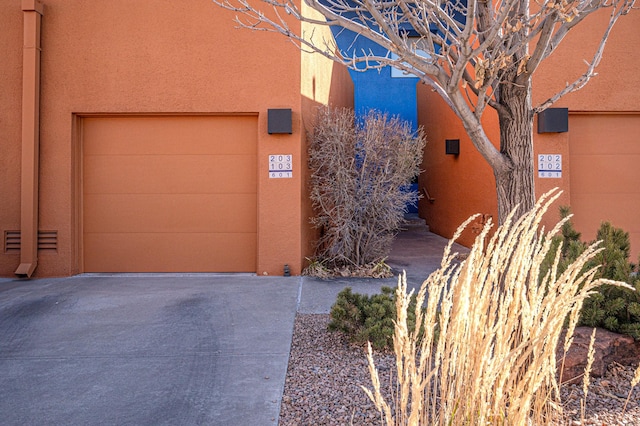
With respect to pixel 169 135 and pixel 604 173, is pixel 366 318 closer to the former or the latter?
pixel 169 135

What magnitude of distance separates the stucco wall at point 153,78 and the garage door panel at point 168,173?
1.13 ft

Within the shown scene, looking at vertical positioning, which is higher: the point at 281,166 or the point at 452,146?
the point at 452,146

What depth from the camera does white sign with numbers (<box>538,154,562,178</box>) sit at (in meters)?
7.07

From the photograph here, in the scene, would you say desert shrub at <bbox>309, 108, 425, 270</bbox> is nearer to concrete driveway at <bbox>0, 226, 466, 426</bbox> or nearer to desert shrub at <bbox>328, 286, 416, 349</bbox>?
concrete driveway at <bbox>0, 226, 466, 426</bbox>

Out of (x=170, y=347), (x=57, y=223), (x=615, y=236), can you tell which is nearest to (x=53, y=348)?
(x=170, y=347)

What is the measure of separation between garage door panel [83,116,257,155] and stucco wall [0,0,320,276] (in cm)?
25

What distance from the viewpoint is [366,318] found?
3793mm

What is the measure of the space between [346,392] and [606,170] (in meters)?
6.48

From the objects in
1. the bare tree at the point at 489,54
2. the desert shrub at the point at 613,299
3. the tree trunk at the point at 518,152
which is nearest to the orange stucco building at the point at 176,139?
the bare tree at the point at 489,54

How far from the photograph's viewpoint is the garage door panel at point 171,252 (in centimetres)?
706

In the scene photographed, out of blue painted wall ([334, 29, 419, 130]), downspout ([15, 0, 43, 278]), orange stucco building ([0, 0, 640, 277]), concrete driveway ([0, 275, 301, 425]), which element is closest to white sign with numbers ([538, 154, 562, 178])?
orange stucco building ([0, 0, 640, 277])

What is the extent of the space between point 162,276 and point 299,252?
81.3 inches

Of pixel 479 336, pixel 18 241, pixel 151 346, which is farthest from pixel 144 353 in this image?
pixel 18 241

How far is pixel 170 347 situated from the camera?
151 inches
